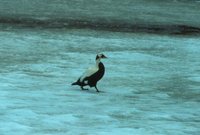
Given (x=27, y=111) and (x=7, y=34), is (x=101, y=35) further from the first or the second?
(x=27, y=111)

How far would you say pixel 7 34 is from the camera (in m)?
18.4

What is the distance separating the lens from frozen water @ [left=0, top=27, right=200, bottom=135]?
7.51 metres

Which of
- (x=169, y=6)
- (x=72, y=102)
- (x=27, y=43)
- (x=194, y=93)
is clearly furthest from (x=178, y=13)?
(x=72, y=102)

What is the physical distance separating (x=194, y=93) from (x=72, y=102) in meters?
2.52

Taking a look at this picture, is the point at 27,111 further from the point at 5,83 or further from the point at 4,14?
the point at 4,14

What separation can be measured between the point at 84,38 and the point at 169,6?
51.6 feet

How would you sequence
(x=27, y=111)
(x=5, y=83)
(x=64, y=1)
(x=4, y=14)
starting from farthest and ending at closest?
(x=64, y=1) < (x=4, y=14) < (x=5, y=83) < (x=27, y=111)

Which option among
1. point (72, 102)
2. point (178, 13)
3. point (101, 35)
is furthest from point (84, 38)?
point (178, 13)

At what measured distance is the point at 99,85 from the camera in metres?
11.4

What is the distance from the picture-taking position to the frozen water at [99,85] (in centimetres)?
751

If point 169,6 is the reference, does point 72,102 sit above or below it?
below

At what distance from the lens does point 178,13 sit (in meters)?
29.5

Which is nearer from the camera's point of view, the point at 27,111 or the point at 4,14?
the point at 27,111

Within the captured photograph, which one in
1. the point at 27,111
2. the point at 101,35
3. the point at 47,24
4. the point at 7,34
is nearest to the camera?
the point at 27,111
